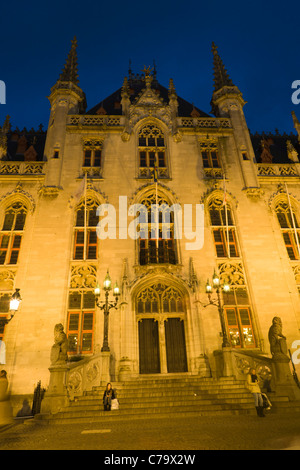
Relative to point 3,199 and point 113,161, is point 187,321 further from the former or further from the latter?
point 3,199

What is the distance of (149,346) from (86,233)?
292 inches

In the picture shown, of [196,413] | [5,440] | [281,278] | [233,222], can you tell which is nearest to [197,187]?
[233,222]

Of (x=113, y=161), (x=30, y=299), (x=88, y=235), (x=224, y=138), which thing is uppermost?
(x=224, y=138)

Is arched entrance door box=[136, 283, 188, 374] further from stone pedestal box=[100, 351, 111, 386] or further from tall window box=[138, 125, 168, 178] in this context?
tall window box=[138, 125, 168, 178]

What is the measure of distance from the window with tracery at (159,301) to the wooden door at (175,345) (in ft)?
2.15

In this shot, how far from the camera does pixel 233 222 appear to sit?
748 inches

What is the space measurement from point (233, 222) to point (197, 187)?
331 centimetres

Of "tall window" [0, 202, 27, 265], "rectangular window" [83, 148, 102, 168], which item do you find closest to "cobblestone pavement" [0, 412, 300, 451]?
"tall window" [0, 202, 27, 265]

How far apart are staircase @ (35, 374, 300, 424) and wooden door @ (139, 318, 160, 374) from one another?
2129 millimetres

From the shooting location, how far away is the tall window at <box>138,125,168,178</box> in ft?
66.4

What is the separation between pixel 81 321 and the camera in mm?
15641

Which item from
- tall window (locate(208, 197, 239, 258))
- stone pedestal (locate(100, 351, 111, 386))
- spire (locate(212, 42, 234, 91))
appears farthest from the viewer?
spire (locate(212, 42, 234, 91))

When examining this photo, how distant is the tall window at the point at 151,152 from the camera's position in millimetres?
20234

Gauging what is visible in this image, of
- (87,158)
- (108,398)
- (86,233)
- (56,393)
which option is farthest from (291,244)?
(56,393)
